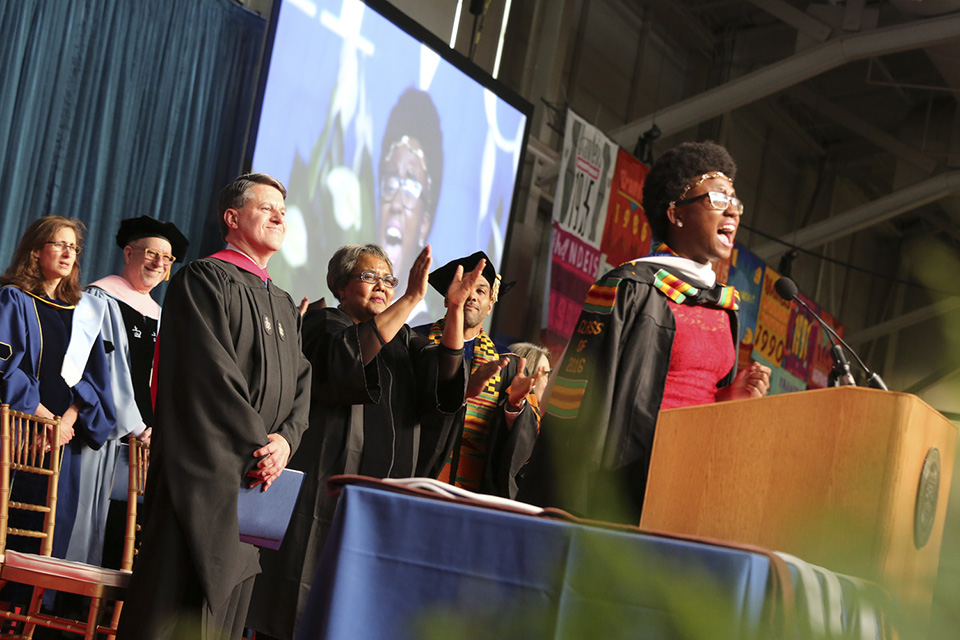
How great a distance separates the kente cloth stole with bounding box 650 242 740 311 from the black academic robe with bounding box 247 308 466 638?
1012 millimetres

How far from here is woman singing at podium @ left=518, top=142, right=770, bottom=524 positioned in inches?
79.3

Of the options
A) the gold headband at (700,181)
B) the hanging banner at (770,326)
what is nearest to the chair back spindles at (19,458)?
the gold headband at (700,181)

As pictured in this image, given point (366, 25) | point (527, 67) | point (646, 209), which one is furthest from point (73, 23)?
point (527, 67)

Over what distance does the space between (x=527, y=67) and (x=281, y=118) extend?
3387 mm

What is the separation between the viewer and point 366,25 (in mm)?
5672

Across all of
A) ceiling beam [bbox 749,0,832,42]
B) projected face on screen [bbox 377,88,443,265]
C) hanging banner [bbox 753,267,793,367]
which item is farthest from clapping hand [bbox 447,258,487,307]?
hanging banner [bbox 753,267,793,367]

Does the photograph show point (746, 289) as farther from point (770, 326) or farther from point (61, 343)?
point (61, 343)

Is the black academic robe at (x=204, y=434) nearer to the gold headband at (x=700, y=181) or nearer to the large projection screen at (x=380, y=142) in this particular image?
the gold headband at (x=700, y=181)

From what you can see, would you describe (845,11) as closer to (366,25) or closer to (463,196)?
(463,196)

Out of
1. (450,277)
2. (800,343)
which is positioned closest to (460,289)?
(450,277)

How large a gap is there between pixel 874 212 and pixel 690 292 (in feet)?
30.5

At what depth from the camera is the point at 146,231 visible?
4.48 meters

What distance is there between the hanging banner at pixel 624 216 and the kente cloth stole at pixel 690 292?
209 inches

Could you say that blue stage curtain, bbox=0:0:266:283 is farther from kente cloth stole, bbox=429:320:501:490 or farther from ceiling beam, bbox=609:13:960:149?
ceiling beam, bbox=609:13:960:149
